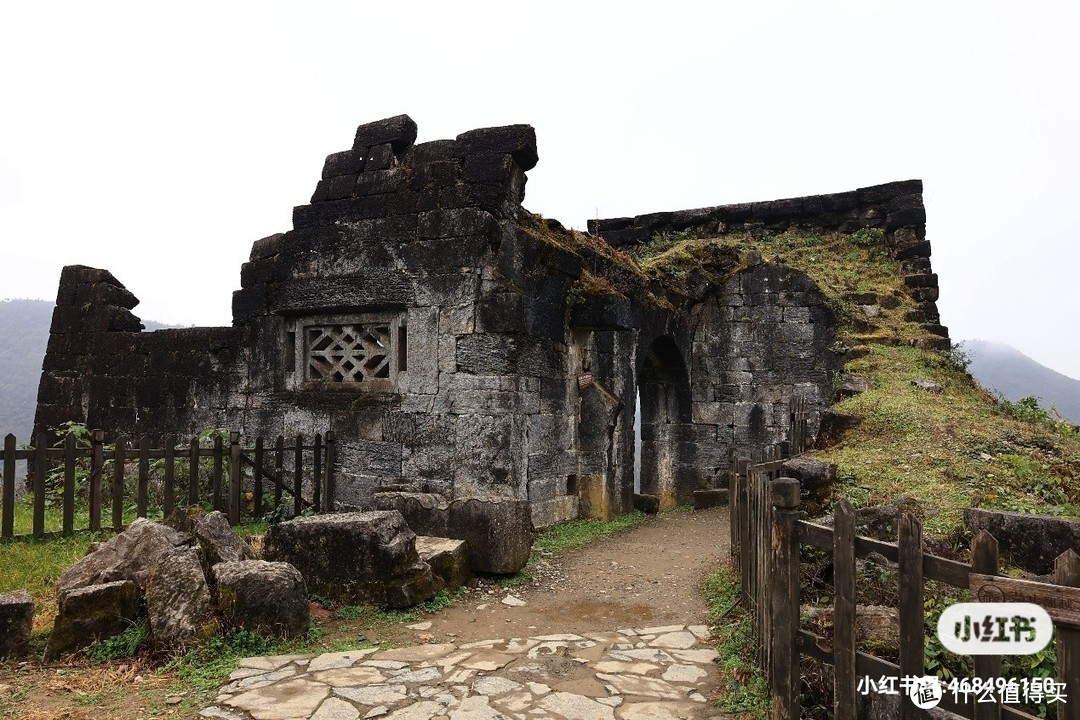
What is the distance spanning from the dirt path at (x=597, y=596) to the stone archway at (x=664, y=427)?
15.7 ft

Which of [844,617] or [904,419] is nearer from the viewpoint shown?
[844,617]

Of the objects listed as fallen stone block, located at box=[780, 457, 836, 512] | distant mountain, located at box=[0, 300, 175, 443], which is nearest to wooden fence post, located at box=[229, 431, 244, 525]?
fallen stone block, located at box=[780, 457, 836, 512]

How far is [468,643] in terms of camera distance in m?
4.84

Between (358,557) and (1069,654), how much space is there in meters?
4.53

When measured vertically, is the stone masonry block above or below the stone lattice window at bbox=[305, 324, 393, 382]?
above

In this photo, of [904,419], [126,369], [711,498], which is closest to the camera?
[904,419]

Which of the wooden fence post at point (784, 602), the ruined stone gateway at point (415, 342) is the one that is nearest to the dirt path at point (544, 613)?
the ruined stone gateway at point (415, 342)

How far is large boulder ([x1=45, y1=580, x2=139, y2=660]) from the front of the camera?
443 cm

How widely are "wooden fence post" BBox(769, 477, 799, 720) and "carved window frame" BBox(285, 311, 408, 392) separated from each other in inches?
227

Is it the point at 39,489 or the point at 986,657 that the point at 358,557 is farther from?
the point at 986,657

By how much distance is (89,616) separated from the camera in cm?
449

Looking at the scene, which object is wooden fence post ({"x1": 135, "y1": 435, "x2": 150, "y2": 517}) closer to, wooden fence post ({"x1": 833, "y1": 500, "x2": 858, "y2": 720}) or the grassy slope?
the grassy slope

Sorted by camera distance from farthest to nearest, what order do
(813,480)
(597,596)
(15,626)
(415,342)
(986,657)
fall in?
(415,342) < (597,596) < (813,480) < (15,626) < (986,657)

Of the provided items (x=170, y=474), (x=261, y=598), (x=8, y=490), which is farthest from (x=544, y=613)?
(x=8, y=490)
